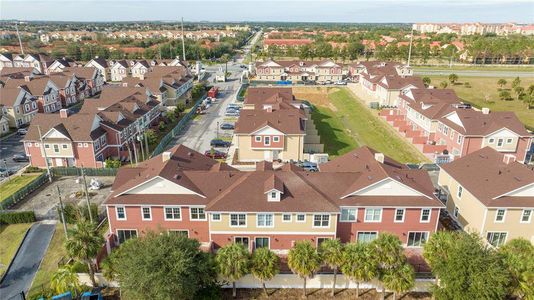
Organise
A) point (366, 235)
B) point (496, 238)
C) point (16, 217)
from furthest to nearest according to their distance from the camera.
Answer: point (16, 217)
point (496, 238)
point (366, 235)

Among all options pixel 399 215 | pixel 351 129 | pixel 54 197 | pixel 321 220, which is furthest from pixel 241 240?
pixel 351 129

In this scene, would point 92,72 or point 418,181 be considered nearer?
point 418,181

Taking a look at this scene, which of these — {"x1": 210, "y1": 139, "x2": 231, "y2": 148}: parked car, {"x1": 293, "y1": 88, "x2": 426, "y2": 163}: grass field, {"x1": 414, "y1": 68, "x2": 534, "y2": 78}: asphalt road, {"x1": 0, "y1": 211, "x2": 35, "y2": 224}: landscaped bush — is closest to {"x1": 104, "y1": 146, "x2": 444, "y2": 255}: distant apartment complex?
{"x1": 0, "y1": 211, "x2": 35, "y2": 224}: landscaped bush

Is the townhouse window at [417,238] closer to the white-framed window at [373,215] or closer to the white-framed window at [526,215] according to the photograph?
the white-framed window at [373,215]

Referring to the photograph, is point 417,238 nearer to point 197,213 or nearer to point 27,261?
point 197,213

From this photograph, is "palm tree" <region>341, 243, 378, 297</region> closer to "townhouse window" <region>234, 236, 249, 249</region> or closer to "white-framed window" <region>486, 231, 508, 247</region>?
"townhouse window" <region>234, 236, 249, 249</region>

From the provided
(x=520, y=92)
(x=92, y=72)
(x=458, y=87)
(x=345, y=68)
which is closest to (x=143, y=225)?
(x=92, y=72)

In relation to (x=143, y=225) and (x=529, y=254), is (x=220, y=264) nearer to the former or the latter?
(x=143, y=225)
